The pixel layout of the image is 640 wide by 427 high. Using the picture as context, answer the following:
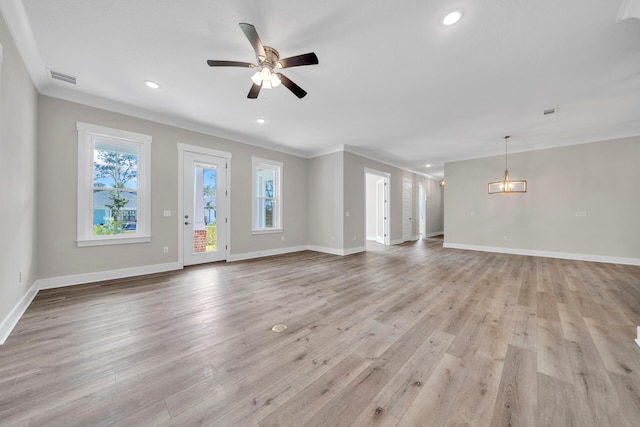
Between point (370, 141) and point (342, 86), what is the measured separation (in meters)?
2.69

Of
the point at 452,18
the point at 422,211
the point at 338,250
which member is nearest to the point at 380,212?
the point at 422,211

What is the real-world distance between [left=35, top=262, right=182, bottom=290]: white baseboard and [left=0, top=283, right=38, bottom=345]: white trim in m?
0.19

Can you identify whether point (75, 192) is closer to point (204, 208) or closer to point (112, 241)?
point (112, 241)

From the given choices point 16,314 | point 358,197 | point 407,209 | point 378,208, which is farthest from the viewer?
point 407,209

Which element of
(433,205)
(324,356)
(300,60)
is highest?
(300,60)

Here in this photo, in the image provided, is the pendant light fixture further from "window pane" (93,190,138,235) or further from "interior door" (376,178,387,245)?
"window pane" (93,190,138,235)

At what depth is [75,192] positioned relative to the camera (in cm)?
350

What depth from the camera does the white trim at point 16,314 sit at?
205 centimetres

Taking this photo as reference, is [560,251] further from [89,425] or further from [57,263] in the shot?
[57,263]

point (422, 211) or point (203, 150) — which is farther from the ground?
point (203, 150)

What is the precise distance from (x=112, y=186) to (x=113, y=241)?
90 centimetres

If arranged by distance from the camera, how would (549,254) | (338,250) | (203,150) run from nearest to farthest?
(203,150), (549,254), (338,250)

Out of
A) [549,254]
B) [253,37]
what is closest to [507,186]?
[549,254]

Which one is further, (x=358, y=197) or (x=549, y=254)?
(x=358, y=197)
